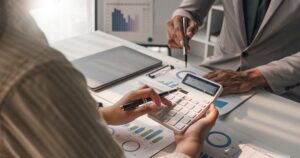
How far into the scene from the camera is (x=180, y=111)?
3.14 ft

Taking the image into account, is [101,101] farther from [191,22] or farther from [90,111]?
[90,111]

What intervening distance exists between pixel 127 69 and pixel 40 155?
837 millimetres

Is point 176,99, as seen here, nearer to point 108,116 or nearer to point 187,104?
point 187,104

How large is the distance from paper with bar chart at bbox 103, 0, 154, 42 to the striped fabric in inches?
55.1

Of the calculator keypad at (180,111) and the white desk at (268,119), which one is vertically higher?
the calculator keypad at (180,111)

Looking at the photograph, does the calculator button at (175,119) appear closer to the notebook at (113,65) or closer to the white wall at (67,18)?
the notebook at (113,65)

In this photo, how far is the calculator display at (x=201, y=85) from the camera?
1023 mm

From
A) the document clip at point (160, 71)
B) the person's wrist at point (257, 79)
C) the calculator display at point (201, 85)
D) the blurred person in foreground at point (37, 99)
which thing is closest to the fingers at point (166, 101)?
the calculator display at point (201, 85)

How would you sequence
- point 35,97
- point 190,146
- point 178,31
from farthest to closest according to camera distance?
point 178,31, point 190,146, point 35,97

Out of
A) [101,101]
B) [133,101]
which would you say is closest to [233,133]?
[133,101]

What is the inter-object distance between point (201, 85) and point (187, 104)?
95 mm

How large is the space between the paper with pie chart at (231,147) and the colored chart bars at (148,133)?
124 millimetres

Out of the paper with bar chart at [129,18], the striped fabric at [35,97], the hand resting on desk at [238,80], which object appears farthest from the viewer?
the paper with bar chart at [129,18]

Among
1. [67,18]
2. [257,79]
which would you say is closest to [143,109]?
[257,79]
